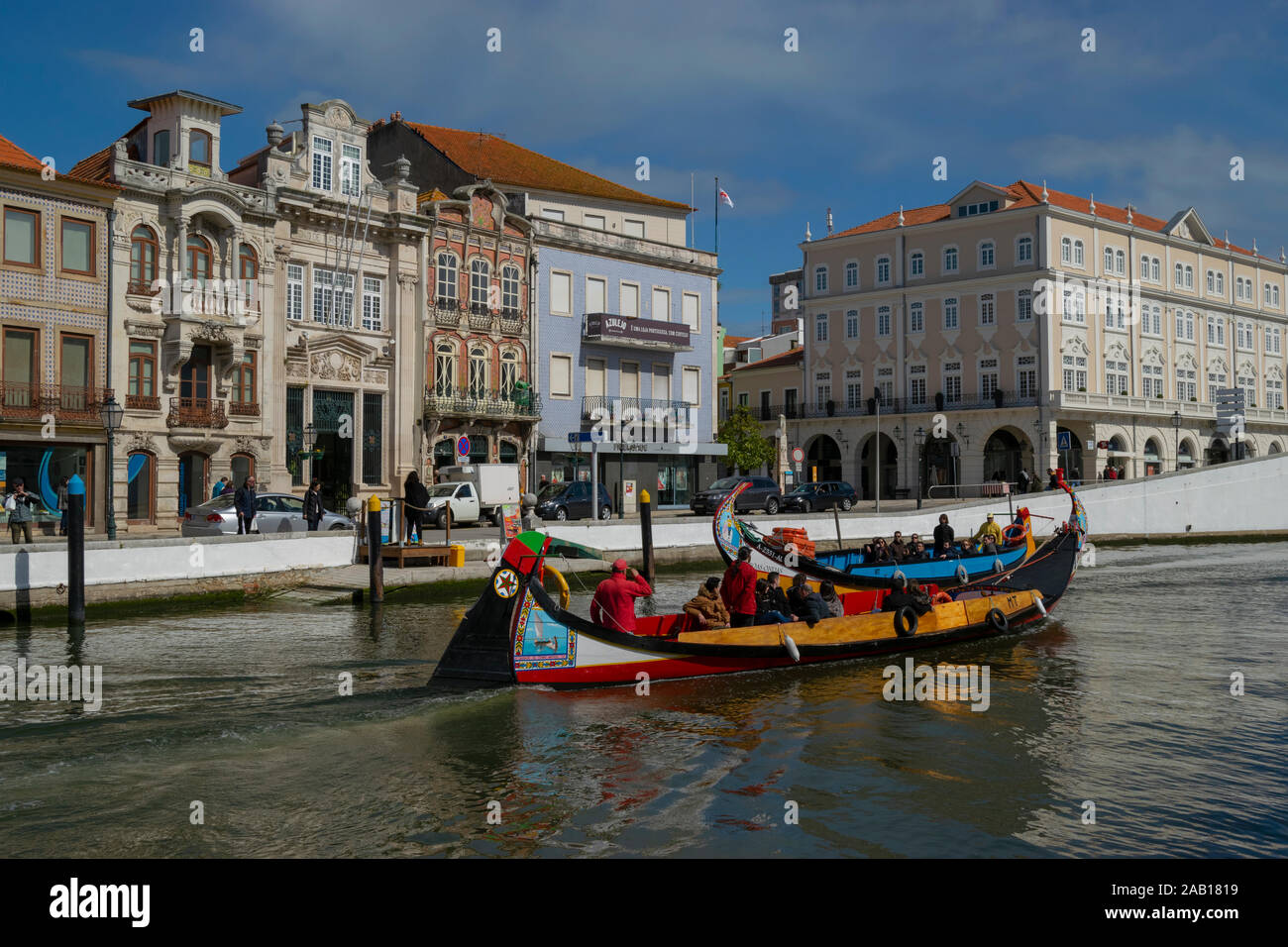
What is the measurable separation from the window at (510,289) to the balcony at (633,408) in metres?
5.18

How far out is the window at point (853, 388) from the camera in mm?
66688

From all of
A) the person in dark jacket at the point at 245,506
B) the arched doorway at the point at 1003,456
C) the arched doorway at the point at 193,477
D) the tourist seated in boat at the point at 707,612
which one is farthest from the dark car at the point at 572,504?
the arched doorway at the point at 1003,456

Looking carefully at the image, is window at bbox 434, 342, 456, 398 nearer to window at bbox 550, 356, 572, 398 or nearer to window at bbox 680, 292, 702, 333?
window at bbox 550, 356, 572, 398

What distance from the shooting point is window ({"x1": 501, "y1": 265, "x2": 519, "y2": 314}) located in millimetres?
45219

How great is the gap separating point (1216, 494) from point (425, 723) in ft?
153

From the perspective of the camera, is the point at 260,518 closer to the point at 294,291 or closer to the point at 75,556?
the point at 75,556

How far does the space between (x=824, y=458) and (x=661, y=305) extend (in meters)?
20.5

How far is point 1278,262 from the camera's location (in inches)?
2992

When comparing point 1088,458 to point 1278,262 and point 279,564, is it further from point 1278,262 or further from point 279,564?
point 279,564

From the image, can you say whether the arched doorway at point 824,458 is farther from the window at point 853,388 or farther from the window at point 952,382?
the window at point 952,382

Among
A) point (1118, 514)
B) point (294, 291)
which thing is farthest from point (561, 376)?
point (1118, 514)

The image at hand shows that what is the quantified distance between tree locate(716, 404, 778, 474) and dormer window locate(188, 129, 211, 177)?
104 feet

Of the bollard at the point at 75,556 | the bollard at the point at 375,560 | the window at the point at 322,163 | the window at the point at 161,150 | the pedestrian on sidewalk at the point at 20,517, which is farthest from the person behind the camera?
the window at the point at 322,163

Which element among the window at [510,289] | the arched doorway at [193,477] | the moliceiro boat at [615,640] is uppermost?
the window at [510,289]
